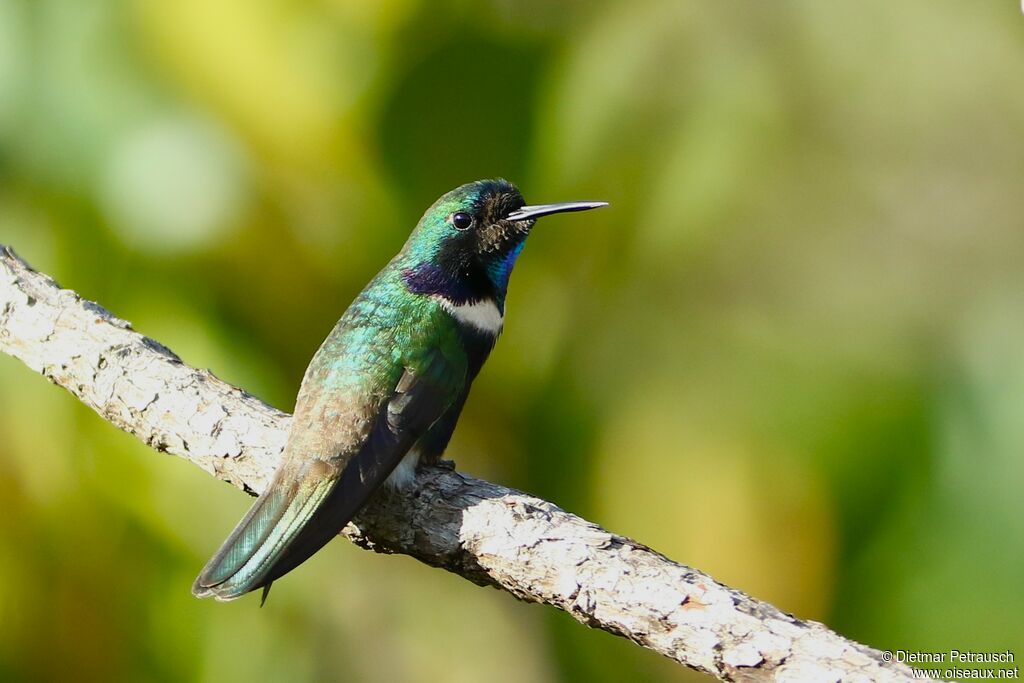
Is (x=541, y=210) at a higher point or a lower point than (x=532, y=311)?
lower

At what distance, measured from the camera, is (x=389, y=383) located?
9.78ft

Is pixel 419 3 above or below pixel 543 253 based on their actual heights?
above

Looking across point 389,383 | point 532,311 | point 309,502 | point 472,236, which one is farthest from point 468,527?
point 532,311

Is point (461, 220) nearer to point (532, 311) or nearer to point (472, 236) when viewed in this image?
point (472, 236)

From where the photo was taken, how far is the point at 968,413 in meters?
4.14

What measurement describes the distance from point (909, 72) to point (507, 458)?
8.49 ft

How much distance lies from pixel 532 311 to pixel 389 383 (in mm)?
1760

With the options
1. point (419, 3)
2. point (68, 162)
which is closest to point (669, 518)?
point (419, 3)

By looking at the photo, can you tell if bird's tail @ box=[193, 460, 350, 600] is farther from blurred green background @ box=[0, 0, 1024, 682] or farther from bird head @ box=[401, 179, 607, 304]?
blurred green background @ box=[0, 0, 1024, 682]

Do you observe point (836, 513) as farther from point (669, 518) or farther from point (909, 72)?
point (909, 72)

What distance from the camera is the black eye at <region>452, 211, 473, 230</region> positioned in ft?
11.1

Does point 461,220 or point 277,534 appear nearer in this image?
point 277,534

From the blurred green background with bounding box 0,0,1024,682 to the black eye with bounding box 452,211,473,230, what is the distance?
1153 mm

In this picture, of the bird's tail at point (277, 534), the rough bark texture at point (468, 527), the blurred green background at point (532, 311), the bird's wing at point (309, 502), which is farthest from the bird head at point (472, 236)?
the blurred green background at point (532, 311)
